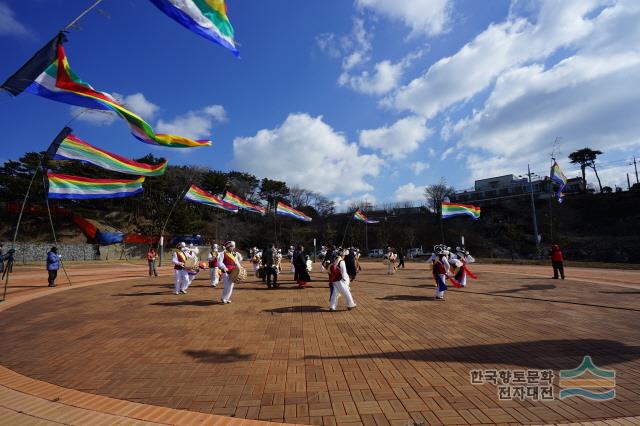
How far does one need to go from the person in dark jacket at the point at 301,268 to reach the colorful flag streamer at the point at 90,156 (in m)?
7.86

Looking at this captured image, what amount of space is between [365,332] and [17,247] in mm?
46580

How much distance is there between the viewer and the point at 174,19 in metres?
7.35

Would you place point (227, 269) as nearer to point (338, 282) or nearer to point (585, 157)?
point (338, 282)

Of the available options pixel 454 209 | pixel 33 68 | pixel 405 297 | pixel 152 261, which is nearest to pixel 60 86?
pixel 33 68

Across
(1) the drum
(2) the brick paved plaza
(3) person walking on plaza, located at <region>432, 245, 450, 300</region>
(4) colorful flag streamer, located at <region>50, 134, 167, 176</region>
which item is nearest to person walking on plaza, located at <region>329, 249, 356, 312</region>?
(2) the brick paved plaza

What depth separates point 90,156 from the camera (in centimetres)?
1334

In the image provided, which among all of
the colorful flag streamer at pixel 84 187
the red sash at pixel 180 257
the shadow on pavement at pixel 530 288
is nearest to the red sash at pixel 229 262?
the red sash at pixel 180 257

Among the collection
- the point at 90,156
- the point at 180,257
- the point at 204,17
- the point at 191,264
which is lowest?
the point at 191,264

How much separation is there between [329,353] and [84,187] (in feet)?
47.5

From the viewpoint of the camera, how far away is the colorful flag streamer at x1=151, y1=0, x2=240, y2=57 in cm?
723

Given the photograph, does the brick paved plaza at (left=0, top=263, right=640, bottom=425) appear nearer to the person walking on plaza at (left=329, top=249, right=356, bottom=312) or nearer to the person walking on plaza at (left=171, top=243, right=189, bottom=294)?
the person walking on plaza at (left=329, top=249, right=356, bottom=312)

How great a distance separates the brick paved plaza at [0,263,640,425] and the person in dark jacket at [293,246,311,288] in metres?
3.69

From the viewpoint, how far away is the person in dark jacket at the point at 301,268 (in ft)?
47.1

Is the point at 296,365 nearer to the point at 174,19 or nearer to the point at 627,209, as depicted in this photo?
the point at 174,19
